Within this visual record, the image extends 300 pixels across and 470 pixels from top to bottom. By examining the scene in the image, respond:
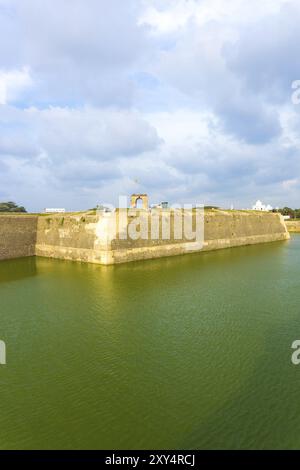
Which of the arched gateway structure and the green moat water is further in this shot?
the arched gateway structure

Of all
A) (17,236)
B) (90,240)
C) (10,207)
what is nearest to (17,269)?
(90,240)

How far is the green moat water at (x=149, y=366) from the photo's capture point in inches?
177

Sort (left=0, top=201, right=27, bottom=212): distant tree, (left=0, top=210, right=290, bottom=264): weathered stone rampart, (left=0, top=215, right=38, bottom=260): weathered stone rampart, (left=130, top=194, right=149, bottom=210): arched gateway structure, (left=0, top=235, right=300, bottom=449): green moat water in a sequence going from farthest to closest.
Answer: (left=0, top=201, right=27, bottom=212): distant tree, (left=130, top=194, right=149, bottom=210): arched gateway structure, (left=0, top=215, right=38, bottom=260): weathered stone rampart, (left=0, top=210, right=290, bottom=264): weathered stone rampart, (left=0, top=235, right=300, bottom=449): green moat water

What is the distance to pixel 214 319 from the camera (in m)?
8.81

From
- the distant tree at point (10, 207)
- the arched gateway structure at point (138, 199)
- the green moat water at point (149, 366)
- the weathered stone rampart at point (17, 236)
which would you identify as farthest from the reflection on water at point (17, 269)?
the distant tree at point (10, 207)

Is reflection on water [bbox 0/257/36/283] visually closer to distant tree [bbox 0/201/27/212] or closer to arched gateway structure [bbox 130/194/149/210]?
arched gateway structure [bbox 130/194/149/210]

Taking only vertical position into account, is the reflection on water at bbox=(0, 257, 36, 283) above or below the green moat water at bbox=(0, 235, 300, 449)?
above

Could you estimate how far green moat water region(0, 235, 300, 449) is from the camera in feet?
14.8

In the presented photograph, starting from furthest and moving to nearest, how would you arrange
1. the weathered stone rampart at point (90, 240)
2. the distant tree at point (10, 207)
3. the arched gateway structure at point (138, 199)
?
the distant tree at point (10, 207), the arched gateway structure at point (138, 199), the weathered stone rampart at point (90, 240)

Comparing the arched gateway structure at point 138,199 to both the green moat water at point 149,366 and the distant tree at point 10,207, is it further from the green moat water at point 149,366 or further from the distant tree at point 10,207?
the distant tree at point 10,207

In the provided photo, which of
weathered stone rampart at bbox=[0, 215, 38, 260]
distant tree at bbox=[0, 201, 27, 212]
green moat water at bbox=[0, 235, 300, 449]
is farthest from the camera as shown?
distant tree at bbox=[0, 201, 27, 212]

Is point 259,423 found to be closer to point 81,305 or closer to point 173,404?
point 173,404

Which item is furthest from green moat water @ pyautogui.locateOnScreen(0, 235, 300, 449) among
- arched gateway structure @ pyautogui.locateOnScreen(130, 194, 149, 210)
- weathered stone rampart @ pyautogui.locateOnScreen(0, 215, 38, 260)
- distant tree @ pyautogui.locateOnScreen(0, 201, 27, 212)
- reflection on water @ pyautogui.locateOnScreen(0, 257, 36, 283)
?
distant tree @ pyautogui.locateOnScreen(0, 201, 27, 212)

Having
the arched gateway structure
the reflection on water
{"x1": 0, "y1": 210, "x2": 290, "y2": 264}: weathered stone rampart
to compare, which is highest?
the arched gateway structure
